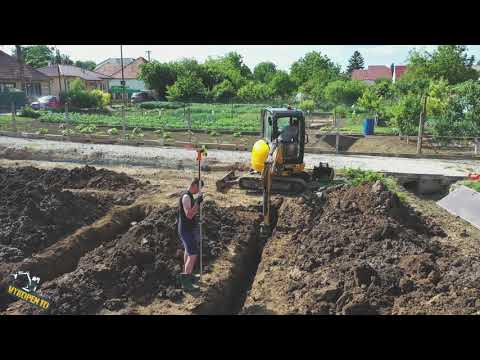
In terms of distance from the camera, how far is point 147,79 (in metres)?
45.2

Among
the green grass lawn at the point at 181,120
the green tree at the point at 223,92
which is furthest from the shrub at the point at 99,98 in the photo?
the green tree at the point at 223,92

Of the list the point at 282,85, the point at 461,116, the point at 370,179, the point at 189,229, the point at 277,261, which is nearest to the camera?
the point at 189,229

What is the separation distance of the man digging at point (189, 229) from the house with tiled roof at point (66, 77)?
46800mm

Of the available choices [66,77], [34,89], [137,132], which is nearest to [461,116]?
[137,132]

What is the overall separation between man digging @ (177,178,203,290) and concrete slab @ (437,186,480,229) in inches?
273

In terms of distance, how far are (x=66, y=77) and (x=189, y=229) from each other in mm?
49992

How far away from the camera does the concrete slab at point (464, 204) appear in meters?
11.4

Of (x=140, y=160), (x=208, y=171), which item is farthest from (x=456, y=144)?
(x=140, y=160)

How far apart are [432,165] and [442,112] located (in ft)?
13.9

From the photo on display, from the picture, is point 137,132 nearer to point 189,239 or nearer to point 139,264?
point 139,264

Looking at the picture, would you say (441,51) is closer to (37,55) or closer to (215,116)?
(215,116)

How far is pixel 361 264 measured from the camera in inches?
304

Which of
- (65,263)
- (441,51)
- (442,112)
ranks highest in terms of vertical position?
(441,51)

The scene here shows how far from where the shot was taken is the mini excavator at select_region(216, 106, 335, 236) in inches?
471
